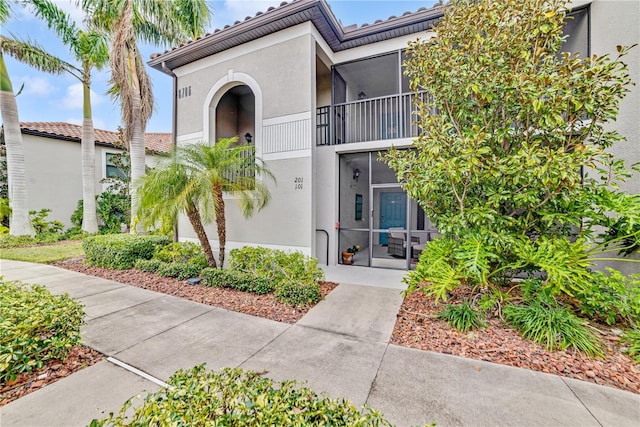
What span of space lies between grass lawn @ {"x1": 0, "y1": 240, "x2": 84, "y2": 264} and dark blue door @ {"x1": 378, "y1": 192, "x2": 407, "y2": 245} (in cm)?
1053

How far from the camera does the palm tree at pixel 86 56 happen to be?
10.1m

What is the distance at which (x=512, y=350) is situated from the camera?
11.2 feet

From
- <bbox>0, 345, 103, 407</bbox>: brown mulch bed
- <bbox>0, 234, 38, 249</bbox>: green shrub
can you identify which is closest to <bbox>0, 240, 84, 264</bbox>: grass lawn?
<bbox>0, 234, 38, 249</bbox>: green shrub

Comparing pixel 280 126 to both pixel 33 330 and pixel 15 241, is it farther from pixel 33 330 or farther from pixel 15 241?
pixel 15 241

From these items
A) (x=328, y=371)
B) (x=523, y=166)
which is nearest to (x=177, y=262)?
(x=328, y=371)

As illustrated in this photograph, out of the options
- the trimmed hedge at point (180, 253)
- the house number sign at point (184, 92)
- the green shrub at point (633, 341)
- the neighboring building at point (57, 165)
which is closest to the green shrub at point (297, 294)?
the trimmed hedge at point (180, 253)

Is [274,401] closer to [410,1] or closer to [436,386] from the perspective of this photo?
[436,386]

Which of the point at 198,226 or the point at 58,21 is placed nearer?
the point at 198,226

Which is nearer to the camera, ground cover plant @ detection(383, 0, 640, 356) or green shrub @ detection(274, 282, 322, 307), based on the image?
ground cover plant @ detection(383, 0, 640, 356)

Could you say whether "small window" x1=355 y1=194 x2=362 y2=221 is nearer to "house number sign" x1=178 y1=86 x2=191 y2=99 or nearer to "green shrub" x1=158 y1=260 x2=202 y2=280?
"green shrub" x1=158 y1=260 x2=202 y2=280

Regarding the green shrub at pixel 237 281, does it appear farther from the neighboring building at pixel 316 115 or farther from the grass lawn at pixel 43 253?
the grass lawn at pixel 43 253

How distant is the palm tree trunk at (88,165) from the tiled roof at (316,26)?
702cm

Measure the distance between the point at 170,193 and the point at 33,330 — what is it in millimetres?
3690

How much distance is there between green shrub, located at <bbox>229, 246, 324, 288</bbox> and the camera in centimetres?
571
